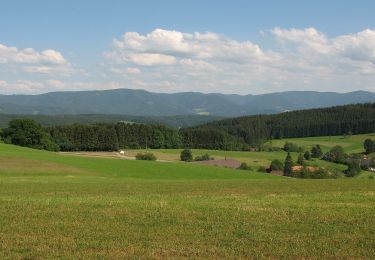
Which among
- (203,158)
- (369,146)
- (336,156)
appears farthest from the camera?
(369,146)

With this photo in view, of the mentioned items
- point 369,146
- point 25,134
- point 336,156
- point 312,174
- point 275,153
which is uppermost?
point 25,134

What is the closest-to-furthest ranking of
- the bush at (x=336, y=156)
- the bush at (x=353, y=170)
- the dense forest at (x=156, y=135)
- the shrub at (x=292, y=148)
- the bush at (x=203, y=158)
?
the bush at (x=353, y=170) → the bush at (x=203, y=158) → the bush at (x=336, y=156) → the dense forest at (x=156, y=135) → the shrub at (x=292, y=148)

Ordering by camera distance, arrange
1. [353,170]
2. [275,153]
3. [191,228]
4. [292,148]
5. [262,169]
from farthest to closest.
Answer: [292,148] → [275,153] → [353,170] → [262,169] → [191,228]

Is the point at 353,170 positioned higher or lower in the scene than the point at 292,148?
lower

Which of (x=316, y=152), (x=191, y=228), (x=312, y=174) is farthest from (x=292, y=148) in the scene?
(x=191, y=228)

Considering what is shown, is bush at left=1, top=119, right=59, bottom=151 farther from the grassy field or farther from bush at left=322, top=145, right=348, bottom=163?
the grassy field

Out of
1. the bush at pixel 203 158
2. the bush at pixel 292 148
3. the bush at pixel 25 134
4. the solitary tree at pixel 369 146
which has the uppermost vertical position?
the bush at pixel 25 134

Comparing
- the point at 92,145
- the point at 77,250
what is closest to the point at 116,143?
the point at 92,145

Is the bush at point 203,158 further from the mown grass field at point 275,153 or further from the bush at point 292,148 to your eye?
the bush at point 292,148

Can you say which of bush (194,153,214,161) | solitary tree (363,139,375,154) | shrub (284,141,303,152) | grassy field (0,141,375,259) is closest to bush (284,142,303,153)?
shrub (284,141,303,152)

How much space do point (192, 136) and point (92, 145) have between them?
1617 inches

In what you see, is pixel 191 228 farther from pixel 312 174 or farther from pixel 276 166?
pixel 276 166

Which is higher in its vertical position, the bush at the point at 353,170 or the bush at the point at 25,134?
the bush at the point at 25,134

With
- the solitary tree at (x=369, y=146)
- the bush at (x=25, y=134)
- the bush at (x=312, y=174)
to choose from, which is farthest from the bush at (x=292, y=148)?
the bush at (x=25, y=134)
